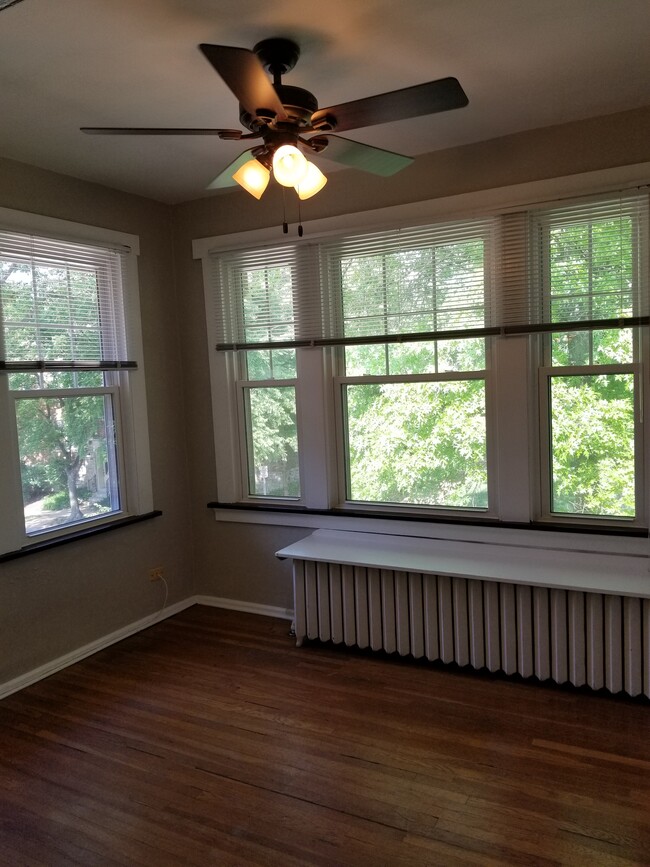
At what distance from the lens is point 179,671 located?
334 centimetres

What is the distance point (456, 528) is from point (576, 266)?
4.84 feet

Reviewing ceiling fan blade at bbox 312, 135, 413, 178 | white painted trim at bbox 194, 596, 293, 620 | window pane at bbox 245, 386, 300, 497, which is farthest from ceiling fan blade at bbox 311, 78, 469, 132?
white painted trim at bbox 194, 596, 293, 620

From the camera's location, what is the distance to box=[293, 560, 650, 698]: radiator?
2836 millimetres

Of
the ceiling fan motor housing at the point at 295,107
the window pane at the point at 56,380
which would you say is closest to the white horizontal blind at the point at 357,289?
the window pane at the point at 56,380

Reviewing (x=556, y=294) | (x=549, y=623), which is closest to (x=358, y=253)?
(x=556, y=294)

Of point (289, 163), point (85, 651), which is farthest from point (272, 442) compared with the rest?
point (289, 163)

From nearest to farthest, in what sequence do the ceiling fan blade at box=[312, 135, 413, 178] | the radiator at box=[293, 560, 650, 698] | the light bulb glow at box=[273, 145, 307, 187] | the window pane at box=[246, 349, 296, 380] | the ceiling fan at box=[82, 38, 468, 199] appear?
the ceiling fan at box=[82, 38, 468, 199]
the light bulb glow at box=[273, 145, 307, 187]
the ceiling fan blade at box=[312, 135, 413, 178]
the radiator at box=[293, 560, 650, 698]
the window pane at box=[246, 349, 296, 380]

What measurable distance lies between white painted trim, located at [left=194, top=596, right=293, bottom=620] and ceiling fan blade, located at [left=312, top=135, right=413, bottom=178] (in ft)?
8.75

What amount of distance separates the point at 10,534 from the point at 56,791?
129 centimetres

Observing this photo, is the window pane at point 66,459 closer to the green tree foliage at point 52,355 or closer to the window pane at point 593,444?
the green tree foliage at point 52,355

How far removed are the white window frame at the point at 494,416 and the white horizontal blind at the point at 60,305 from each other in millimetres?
648

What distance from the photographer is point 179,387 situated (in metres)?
4.24

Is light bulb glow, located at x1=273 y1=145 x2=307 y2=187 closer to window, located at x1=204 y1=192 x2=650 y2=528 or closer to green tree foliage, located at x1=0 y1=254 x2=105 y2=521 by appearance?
window, located at x1=204 y1=192 x2=650 y2=528

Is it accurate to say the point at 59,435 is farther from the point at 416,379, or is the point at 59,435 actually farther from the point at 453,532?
the point at 453,532
